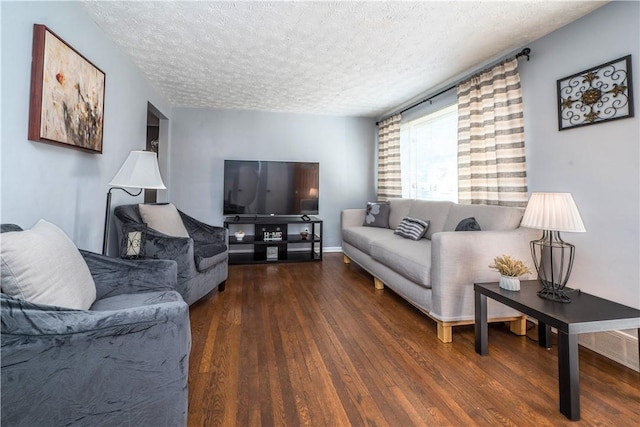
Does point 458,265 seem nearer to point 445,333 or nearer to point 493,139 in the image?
point 445,333

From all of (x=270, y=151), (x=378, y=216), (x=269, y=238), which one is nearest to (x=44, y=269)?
(x=269, y=238)

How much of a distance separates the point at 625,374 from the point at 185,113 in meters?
5.35

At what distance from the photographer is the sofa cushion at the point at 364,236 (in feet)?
10.8

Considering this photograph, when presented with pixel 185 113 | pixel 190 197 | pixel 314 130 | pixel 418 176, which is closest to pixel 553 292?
pixel 418 176

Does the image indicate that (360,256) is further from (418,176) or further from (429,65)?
(429,65)

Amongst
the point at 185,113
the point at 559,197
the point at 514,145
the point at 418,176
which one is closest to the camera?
the point at 559,197

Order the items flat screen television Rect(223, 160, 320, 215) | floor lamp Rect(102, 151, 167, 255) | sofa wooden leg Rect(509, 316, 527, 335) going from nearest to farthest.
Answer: floor lamp Rect(102, 151, 167, 255)
sofa wooden leg Rect(509, 316, 527, 335)
flat screen television Rect(223, 160, 320, 215)

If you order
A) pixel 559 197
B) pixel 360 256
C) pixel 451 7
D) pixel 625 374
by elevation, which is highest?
pixel 451 7

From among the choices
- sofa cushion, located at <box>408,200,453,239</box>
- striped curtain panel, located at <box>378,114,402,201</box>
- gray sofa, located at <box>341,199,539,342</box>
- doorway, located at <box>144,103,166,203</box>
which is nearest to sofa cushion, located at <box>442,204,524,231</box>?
gray sofa, located at <box>341,199,539,342</box>

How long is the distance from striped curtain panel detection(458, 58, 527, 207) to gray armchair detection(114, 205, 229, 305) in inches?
104

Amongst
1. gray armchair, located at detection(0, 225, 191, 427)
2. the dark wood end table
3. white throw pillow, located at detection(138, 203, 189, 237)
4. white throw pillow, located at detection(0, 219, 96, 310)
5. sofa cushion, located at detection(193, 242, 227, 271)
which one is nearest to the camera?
gray armchair, located at detection(0, 225, 191, 427)

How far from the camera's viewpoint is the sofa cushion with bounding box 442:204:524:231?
2229mm

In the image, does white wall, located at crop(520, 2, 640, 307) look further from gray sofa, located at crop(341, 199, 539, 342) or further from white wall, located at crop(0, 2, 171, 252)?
white wall, located at crop(0, 2, 171, 252)

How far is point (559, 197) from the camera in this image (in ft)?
5.22
